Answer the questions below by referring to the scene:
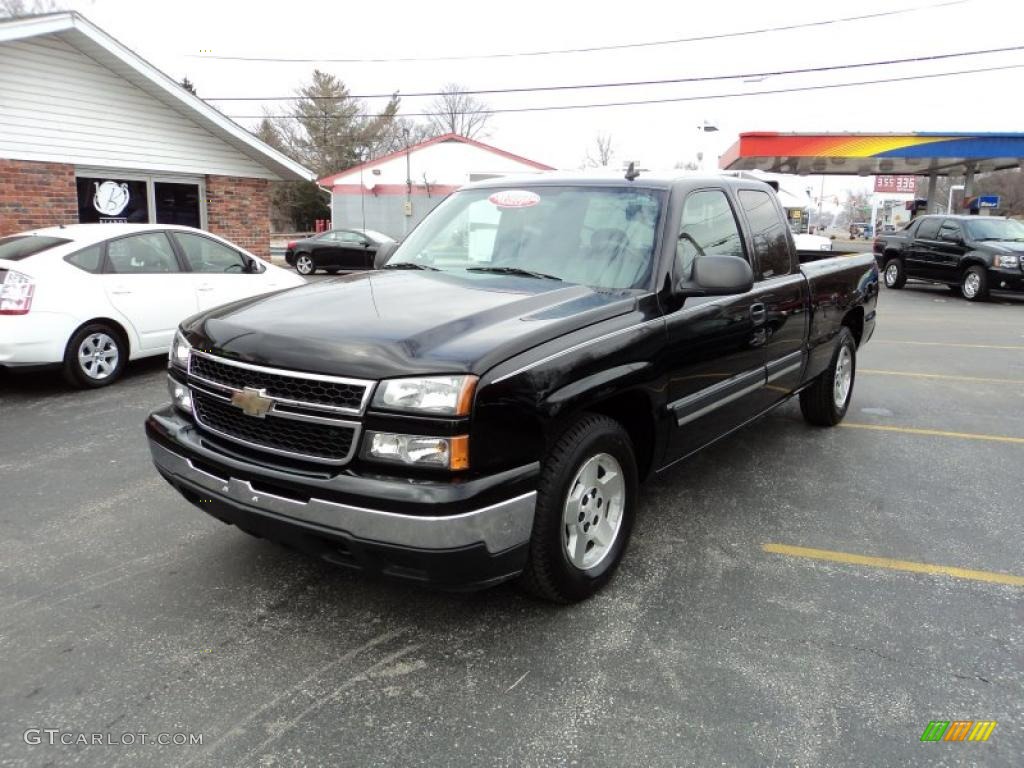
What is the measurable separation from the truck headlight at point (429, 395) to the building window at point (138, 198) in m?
11.9

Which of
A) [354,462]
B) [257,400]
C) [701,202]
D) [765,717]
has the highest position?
[701,202]

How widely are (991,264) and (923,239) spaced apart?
2.39 m

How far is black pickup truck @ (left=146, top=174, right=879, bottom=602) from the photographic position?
2.60 m

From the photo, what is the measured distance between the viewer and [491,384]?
2.62m

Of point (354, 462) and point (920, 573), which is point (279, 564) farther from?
point (920, 573)

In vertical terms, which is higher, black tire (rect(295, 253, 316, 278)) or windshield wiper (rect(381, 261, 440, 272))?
windshield wiper (rect(381, 261, 440, 272))

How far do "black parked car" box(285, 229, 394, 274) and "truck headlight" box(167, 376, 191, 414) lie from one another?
20.3 meters

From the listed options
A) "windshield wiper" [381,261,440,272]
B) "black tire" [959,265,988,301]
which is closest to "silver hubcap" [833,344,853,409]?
"windshield wiper" [381,261,440,272]

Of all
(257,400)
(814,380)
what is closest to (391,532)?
(257,400)

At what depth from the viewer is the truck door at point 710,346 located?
371 centimetres

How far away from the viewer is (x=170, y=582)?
3.47 m

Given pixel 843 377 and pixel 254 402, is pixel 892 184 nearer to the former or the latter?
pixel 843 377

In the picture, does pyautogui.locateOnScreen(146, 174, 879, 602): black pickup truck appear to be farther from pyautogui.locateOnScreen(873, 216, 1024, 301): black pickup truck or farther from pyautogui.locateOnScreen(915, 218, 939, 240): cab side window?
pyautogui.locateOnScreen(915, 218, 939, 240): cab side window

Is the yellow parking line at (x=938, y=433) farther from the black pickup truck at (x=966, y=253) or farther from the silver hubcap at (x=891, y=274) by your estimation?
the silver hubcap at (x=891, y=274)
